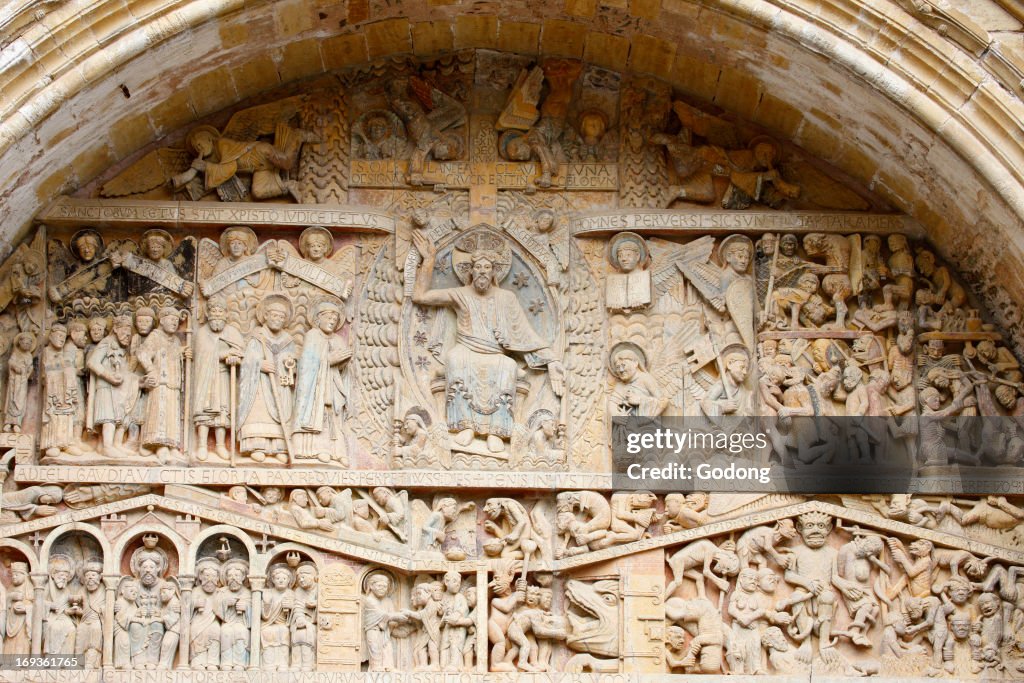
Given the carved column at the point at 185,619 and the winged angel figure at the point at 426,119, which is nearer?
the carved column at the point at 185,619

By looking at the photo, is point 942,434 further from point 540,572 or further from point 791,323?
point 540,572

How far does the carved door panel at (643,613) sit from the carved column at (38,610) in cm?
281

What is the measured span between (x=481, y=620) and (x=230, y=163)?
106 inches

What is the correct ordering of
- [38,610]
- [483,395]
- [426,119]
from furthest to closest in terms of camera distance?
1. [426,119]
2. [483,395]
3. [38,610]

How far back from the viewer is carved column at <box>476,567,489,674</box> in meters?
10.1

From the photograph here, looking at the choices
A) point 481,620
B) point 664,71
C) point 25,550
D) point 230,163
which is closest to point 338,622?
point 481,620

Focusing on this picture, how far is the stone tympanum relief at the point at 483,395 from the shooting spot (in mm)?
10125

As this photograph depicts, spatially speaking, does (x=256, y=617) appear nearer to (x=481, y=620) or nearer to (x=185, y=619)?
(x=185, y=619)

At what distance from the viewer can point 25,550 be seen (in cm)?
1009

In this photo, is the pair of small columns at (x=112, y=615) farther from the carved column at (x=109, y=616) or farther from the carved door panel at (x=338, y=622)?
the carved door panel at (x=338, y=622)

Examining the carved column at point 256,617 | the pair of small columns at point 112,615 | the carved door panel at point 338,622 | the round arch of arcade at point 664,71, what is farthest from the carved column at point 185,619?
the round arch of arcade at point 664,71

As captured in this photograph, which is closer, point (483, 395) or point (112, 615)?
point (112, 615)

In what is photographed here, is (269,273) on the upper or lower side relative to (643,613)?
upper

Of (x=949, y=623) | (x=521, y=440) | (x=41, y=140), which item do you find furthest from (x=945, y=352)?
(x=41, y=140)
